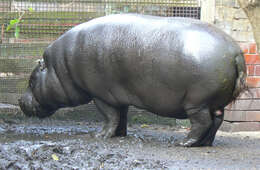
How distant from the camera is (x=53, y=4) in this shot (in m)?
7.14

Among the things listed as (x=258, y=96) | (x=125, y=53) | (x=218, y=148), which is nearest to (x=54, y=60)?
(x=125, y=53)

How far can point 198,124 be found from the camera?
4.97 metres

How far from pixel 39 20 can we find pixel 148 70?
2.82 m

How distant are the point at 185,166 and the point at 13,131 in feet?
9.68

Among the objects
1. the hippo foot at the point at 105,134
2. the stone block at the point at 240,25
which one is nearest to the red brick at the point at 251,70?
the stone block at the point at 240,25

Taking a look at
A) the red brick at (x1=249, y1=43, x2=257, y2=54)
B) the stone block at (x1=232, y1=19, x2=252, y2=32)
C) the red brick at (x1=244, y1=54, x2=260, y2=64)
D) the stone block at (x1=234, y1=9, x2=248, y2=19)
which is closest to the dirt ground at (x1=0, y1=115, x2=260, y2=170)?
the red brick at (x1=244, y1=54, x2=260, y2=64)

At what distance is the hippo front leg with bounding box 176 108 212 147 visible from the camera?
4891 millimetres

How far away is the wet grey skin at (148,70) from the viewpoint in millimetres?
4770

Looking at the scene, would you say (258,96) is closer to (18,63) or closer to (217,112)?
(217,112)

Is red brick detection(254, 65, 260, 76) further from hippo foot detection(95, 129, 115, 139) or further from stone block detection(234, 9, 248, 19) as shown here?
hippo foot detection(95, 129, 115, 139)

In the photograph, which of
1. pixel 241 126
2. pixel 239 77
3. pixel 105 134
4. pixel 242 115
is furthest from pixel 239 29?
pixel 105 134

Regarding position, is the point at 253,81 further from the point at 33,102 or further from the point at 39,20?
the point at 39,20

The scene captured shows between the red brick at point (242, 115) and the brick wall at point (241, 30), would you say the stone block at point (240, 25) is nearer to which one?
the brick wall at point (241, 30)

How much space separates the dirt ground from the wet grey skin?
0.34 meters
